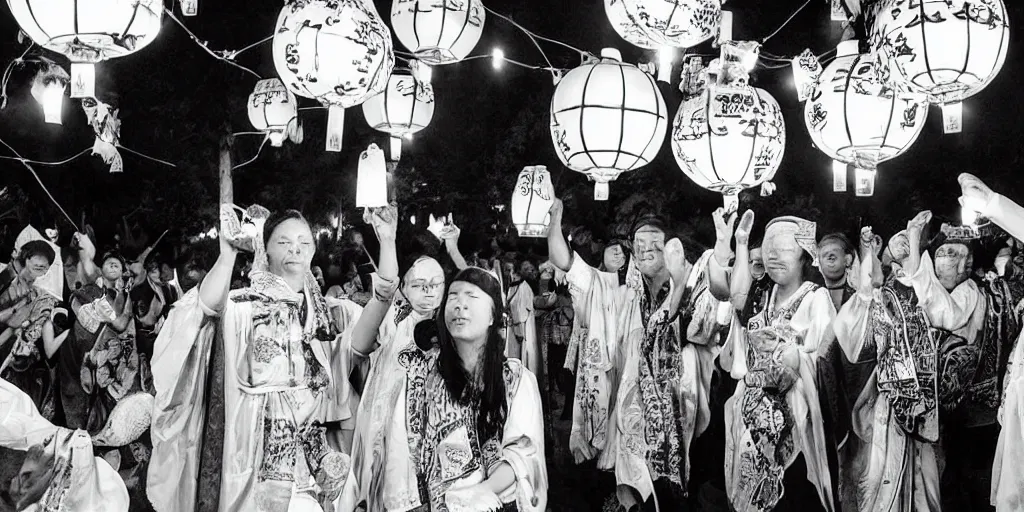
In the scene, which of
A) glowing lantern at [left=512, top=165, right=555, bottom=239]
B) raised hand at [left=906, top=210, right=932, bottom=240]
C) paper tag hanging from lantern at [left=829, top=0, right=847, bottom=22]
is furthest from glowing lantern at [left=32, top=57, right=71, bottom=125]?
raised hand at [left=906, top=210, right=932, bottom=240]

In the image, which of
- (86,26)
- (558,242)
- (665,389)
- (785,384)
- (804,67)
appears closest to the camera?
(86,26)

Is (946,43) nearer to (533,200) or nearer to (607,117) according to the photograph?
(607,117)

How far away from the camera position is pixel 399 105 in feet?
27.5

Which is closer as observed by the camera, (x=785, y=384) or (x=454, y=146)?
(x=785, y=384)

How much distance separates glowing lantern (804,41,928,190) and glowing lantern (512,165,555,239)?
154 inches

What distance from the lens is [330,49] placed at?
18.2 ft

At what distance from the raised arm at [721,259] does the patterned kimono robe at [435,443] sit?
9.27 feet

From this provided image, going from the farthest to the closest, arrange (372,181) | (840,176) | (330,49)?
(840,176), (372,181), (330,49)

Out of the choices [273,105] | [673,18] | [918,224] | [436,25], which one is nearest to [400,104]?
[436,25]

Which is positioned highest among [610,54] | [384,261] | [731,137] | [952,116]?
[610,54]

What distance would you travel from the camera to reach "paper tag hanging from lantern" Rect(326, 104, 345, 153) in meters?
6.47

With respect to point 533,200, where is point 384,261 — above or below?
below

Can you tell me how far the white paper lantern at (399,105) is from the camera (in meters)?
8.37

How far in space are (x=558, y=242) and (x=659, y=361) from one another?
1.47m
